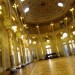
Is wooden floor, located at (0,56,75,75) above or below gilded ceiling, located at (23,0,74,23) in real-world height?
below

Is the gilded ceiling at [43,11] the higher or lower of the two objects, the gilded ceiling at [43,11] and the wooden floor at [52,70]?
the higher

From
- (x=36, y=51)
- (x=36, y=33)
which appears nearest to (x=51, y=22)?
(x=36, y=33)

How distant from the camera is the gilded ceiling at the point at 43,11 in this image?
29.1 m

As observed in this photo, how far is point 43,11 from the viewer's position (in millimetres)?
33156

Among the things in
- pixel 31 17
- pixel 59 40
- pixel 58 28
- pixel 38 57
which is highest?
pixel 31 17

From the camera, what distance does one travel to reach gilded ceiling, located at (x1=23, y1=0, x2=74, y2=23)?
29.1m

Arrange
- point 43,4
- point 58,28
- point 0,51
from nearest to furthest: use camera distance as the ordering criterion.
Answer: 1. point 0,51
2. point 43,4
3. point 58,28

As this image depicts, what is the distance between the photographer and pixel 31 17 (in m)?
31.8

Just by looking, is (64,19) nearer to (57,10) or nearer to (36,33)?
(57,10)

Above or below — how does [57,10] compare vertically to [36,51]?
above

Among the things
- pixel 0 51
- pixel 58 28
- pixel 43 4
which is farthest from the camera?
pixel 58 28

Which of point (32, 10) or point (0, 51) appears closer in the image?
point (0, 51)

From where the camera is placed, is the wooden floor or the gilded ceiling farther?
the gilded ceiling

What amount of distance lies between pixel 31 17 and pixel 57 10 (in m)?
5.88
